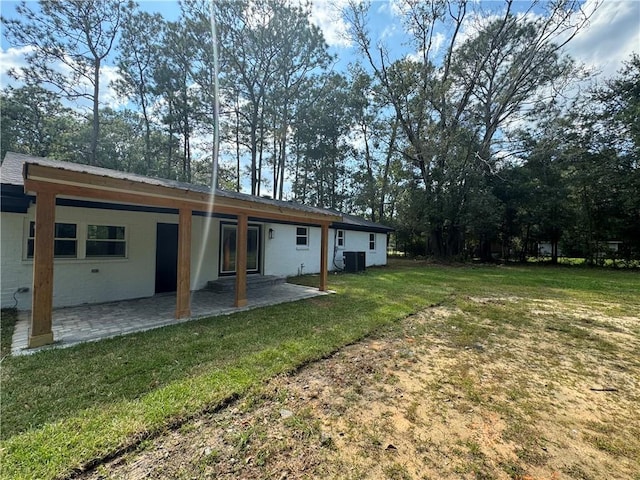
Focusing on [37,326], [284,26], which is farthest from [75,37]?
[37,326]

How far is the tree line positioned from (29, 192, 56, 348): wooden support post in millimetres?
16483

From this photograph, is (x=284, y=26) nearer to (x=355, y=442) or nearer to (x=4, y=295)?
(x=4, y=295)

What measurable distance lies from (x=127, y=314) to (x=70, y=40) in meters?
18.7

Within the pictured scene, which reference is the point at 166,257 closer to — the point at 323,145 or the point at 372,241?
the point at 372,241

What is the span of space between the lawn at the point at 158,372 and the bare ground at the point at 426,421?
213mm

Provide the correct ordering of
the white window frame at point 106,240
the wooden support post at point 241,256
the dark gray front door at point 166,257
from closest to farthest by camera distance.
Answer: the wooden support post at point 241,256, the white window frame at point 106,240, the dark gray front door at point 166,257

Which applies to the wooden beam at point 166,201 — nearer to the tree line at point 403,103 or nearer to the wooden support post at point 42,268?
the wooden support post at point 42,268

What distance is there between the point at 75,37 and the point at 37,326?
19.5 m

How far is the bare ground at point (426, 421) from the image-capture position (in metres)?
1.97

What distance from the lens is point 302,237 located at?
464 inches

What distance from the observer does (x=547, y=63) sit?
56.8ft

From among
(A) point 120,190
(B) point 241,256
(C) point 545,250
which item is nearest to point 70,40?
(A) point 120,190

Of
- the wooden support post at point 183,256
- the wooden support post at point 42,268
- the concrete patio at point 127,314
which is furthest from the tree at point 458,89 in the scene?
the wooden support post at point 42,268

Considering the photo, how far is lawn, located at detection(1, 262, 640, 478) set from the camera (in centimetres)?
211
